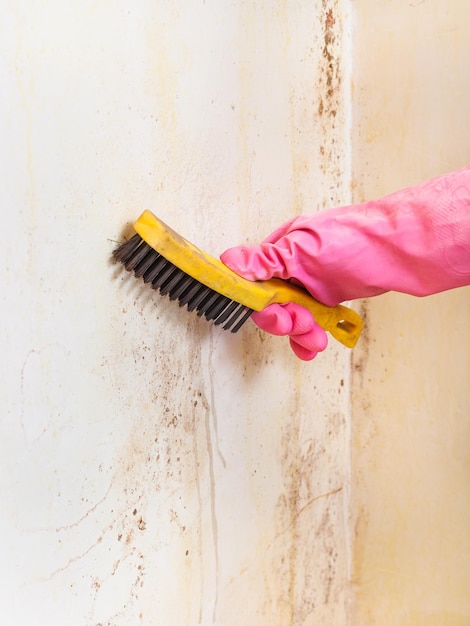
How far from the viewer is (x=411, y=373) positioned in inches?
39.3

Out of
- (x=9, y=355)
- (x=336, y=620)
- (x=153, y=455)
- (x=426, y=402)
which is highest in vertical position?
(x=9, y=355)

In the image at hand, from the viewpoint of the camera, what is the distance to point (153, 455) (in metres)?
0.70

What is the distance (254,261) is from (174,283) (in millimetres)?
100

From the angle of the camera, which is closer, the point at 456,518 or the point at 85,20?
the point at 85,20

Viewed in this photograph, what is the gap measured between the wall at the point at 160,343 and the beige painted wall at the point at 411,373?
0.04 m

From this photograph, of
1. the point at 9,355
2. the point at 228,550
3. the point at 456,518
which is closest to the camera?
the point at 9,355

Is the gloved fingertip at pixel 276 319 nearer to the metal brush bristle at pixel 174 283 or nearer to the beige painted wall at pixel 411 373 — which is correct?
the metal brush bristle at pixel 174 283

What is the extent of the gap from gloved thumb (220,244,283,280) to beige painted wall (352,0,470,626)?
0.35 metres

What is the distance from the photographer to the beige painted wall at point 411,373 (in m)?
0.94

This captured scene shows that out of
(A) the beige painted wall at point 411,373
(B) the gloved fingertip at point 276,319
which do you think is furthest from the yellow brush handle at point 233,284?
(A) the beige painted wall at point 411,373

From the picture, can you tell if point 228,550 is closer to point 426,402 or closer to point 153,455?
point 153,455

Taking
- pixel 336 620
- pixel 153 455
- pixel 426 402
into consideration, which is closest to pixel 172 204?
pixel 153 455

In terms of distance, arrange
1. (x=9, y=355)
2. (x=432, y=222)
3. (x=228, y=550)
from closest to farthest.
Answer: (x=9, y=355) → (x=432, y=222) → (x=228, y=550)

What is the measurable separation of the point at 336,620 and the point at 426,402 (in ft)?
1.21
